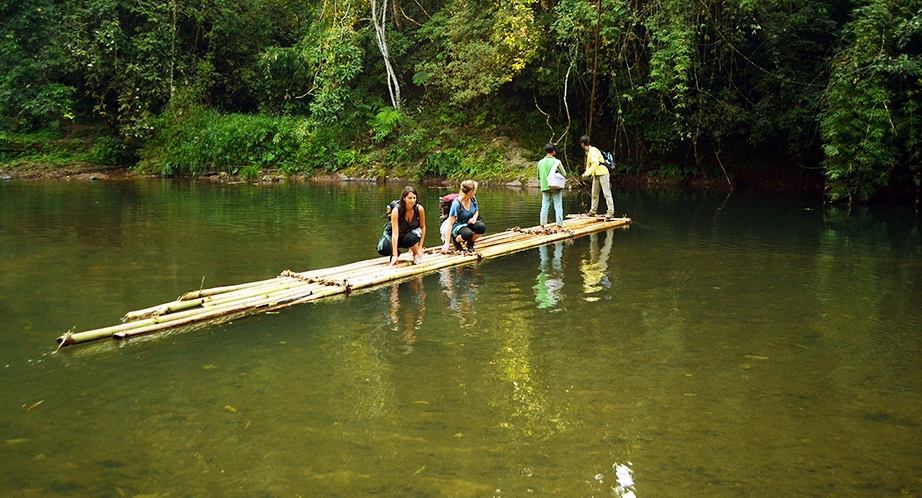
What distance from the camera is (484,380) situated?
5520mm

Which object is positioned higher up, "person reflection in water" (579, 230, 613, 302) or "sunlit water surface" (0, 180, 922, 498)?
"person reflection in water" (579, 230, 613, 302)

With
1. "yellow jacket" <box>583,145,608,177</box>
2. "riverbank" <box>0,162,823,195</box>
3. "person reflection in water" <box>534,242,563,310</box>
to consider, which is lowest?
"person reflection in water" <box>534,242,563,310</box>

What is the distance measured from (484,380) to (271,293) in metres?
2.88

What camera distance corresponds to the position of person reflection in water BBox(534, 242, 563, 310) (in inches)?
313

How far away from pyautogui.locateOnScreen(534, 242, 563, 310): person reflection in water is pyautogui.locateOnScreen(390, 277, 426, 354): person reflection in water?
1.19 m

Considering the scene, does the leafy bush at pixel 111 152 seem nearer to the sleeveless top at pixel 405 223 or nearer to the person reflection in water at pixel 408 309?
the sleeveless top at pixel 405 223

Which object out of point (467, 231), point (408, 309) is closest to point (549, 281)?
point (467, 231)

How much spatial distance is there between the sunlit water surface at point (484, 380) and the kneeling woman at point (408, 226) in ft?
1.69

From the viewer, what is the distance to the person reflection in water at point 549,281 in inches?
313

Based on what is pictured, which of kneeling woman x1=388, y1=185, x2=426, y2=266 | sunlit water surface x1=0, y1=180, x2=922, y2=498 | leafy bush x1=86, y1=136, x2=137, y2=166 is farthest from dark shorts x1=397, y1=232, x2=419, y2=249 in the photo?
leafy bush x1=86, y1=136, x2=137, y2=166

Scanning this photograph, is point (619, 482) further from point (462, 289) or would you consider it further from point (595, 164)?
point (595, 164)

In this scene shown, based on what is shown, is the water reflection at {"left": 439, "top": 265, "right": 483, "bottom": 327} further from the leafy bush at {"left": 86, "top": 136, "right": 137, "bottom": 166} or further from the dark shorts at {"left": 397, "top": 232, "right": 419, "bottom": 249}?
the leafy bush at {"left": 86, "top": 136, "right": 137, "bottom": 166}

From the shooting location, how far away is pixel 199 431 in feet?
15.3

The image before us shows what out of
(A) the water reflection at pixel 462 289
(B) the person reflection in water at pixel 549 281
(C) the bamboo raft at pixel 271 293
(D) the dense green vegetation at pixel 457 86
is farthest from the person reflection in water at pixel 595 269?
(D) the dense green vegetation at pixel 457 86
